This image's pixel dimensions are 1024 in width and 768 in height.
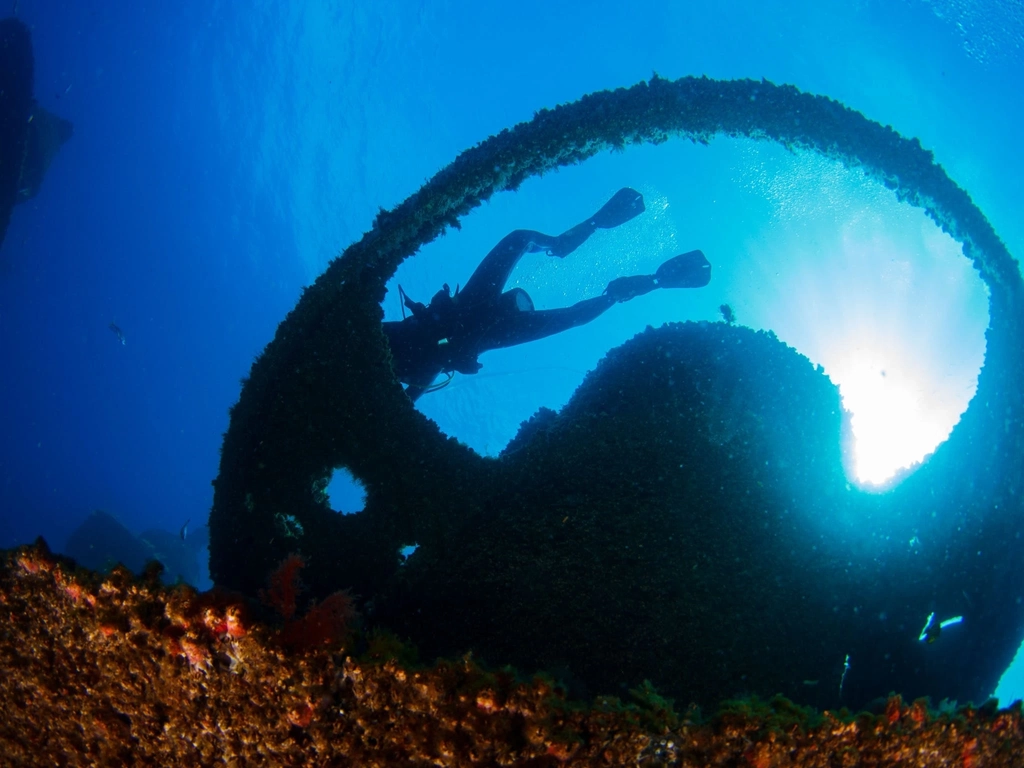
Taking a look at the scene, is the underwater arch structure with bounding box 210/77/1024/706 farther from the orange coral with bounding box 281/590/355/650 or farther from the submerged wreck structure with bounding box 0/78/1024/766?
the orange coral with bounding box 281/590/355/650

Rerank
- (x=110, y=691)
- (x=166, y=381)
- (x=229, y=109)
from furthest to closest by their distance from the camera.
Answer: (x=166, y=381)
(x=229, y=109)
(x=110, y=691)

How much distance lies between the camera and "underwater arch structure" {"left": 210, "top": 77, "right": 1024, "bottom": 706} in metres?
3.51

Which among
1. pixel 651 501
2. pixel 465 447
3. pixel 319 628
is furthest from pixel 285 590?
pixel 651 501

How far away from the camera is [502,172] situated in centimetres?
371

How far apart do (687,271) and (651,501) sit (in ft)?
13.1

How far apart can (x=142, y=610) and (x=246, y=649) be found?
0.53 metres

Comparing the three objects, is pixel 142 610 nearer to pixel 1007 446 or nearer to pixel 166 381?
pixel 1007 446

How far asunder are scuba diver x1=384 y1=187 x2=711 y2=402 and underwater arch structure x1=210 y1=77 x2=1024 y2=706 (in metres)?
1.47

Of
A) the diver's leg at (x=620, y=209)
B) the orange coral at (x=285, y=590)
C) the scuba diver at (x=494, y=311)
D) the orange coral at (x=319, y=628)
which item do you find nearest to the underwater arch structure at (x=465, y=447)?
the orange coral at (x=285, y=590)

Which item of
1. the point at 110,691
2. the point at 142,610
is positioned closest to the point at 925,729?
the point at 142,610

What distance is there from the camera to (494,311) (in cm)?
657

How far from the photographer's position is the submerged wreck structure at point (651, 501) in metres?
3.30

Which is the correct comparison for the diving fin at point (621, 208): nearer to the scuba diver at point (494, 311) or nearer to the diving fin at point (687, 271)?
the scuba diver at point (494, 311)

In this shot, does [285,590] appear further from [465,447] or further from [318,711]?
[465,447]
